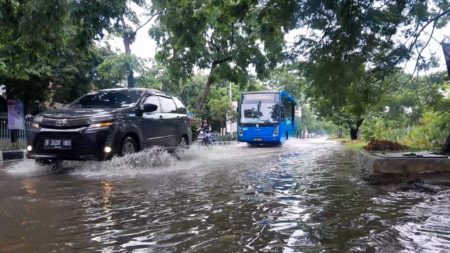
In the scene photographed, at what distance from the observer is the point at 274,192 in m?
5.89

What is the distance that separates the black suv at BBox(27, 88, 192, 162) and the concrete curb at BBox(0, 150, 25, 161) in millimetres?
5571

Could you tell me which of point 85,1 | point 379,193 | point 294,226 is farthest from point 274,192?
point 85,1

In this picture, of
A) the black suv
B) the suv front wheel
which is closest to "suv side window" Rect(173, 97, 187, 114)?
the black suv

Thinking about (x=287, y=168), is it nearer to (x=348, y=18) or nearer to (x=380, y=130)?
(x=348, y=18)

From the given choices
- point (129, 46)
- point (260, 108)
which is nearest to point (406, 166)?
point (260, 108)

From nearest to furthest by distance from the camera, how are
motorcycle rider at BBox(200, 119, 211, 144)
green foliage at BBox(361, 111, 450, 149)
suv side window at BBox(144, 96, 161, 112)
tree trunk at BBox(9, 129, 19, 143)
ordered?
suv side window at BBox(144, 96, 161, 112), green foliage at BBox(361, 111, 450, 149), tree trunk at BBox(9, 129, 19, 143), motorcycle rider at BBox(200, 119, 211, 144)

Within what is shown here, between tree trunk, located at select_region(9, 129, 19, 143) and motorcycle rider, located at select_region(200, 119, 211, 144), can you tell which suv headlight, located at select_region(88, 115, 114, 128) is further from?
motorcycle rider, located at select_region(200, 119, 211, 144)

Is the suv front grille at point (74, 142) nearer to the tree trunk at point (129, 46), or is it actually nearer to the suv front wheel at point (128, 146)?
the suv front wheel at point (128, 146)

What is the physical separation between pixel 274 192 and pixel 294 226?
1983 millimetres

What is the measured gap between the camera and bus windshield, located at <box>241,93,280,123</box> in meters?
23.5

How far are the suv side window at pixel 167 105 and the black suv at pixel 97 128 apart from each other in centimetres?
76

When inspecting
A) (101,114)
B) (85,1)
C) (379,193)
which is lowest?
(379,193)

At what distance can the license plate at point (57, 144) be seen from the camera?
8.12 meters

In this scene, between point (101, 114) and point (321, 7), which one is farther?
point (101, 114)
